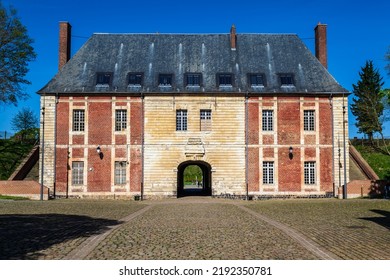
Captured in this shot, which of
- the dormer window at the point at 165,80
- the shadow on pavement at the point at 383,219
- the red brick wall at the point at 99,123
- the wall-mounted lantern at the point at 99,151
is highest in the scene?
the dormer window at the point at 165,80

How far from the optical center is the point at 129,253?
27.7ft

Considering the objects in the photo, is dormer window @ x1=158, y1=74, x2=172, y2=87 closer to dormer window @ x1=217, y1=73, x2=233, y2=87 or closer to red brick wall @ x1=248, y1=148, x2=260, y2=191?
dormer window @ x1=217, y1=73, x2=233, y2=87

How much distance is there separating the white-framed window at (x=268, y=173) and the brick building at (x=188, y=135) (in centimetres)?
6

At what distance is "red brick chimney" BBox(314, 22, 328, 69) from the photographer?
103 feet

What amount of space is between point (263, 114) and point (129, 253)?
2168cm

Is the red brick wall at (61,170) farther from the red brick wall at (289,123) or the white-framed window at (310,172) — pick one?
the white-framed window at (310,172)

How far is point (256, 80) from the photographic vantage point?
1166 inches

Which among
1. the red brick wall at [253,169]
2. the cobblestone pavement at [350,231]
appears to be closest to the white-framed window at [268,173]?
the red brick wall at [253,169]

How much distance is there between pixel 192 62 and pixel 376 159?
19.0m

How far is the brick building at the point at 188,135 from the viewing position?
1118 inches

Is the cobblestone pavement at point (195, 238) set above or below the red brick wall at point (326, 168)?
below

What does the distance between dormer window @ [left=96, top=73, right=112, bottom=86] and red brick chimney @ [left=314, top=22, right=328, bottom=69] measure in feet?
49.1

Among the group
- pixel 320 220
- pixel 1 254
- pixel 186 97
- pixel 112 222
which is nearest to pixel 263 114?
pixel 186 97

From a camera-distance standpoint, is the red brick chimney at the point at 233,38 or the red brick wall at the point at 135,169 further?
the red brick chimney at the point at 233,38
